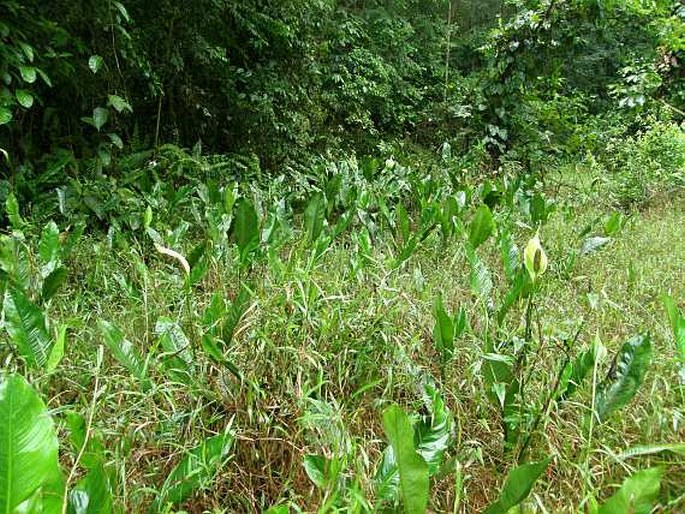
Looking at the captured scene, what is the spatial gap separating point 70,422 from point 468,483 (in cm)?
82

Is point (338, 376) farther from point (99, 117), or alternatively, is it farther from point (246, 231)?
point (99, 117)

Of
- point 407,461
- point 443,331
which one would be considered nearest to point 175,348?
point 443,331

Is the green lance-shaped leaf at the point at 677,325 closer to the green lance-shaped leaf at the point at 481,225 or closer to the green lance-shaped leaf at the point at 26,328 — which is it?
the green lance-shaped leaf at the point at 481,225

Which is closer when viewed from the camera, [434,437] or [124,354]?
[434,437]

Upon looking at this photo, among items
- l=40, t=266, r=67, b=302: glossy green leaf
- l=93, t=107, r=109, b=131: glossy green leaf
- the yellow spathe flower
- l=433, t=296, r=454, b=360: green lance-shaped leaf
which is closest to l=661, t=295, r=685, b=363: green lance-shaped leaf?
the yellow spathe flower

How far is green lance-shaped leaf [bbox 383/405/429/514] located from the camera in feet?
2.62

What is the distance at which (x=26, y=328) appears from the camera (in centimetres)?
127

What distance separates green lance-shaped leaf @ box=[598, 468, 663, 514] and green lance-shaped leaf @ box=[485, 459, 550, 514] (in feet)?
0.34

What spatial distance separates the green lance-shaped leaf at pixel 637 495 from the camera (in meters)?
Result: 0.75

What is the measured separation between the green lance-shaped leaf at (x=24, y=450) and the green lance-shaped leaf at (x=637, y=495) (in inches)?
29.7

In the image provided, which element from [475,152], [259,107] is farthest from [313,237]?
[475,152]

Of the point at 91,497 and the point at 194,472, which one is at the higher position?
the point at 91,497

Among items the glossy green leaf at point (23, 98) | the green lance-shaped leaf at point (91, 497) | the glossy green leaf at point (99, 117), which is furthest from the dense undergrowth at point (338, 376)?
the glossy green leaf at point (99, 117)

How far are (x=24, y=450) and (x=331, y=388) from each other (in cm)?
93
